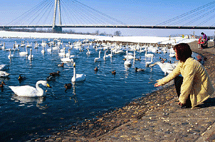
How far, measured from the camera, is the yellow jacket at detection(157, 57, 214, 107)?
4543 mm

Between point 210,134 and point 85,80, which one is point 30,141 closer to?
point 210,134

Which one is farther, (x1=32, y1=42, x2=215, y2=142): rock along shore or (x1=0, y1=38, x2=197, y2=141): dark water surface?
(x1=0, y1=38, x2=197, y2=141): dark water surface

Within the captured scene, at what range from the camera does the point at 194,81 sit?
4754 millimetres

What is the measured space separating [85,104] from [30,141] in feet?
10.3

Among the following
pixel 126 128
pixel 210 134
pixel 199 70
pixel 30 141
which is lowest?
pixel 30 141

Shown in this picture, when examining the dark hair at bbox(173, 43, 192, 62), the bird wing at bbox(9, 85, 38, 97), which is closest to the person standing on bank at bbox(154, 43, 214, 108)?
the dark hair at bbox(173, 43, 192, 62)

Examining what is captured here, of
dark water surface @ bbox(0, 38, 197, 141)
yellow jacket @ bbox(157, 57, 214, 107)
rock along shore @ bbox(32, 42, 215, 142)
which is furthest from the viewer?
dark water surface @ bbox(0, 38, 197, 141)

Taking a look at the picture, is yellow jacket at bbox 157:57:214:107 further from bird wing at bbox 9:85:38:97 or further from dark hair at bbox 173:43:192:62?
bird wing at bbox 9:85:38:97

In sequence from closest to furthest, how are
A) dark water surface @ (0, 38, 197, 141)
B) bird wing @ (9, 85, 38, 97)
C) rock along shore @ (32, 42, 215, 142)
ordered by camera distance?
rock along shore @ (32, 42, 215, 142) → dark water surface @ (0, 38, 197, 141) → bird wing @ (9, 85, 38, 97)

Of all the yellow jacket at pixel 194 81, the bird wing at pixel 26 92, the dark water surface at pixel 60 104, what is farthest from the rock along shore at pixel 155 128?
the bird wing at pixel 26 92

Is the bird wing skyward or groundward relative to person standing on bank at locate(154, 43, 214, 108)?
groundward

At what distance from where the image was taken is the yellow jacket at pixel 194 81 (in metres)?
4.54

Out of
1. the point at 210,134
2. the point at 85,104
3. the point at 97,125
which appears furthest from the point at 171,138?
the point at 85,104

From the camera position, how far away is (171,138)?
3998mm
